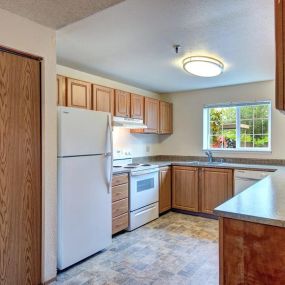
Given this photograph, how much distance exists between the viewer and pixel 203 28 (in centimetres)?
227

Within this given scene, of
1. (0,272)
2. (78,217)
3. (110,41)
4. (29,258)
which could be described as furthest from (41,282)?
(110,41)

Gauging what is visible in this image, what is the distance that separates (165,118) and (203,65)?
80.6 inches

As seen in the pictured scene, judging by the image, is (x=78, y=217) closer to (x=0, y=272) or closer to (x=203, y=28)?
(x=0, y=272)

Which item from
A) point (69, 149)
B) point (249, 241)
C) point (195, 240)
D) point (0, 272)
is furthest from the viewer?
point (195, 240)

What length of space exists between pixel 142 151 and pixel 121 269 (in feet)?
8.54

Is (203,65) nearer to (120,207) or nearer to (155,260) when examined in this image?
(120,207)

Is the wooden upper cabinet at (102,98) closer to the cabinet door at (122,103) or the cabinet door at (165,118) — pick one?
the cabinet door at (122,103)

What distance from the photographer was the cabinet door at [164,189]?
4316 mm

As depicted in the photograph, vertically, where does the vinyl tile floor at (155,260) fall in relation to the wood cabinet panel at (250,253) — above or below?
below

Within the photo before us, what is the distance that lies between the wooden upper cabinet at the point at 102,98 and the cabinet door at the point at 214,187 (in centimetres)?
185

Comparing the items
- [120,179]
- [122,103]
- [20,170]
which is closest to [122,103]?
[122,103]

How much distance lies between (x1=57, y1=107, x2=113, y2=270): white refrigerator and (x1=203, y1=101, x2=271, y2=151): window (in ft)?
8.37

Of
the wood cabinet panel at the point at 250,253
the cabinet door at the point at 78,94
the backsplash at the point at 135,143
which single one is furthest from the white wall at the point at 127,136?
the wood cabinet panel at the point at 250,253

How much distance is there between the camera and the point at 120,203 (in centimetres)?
343
